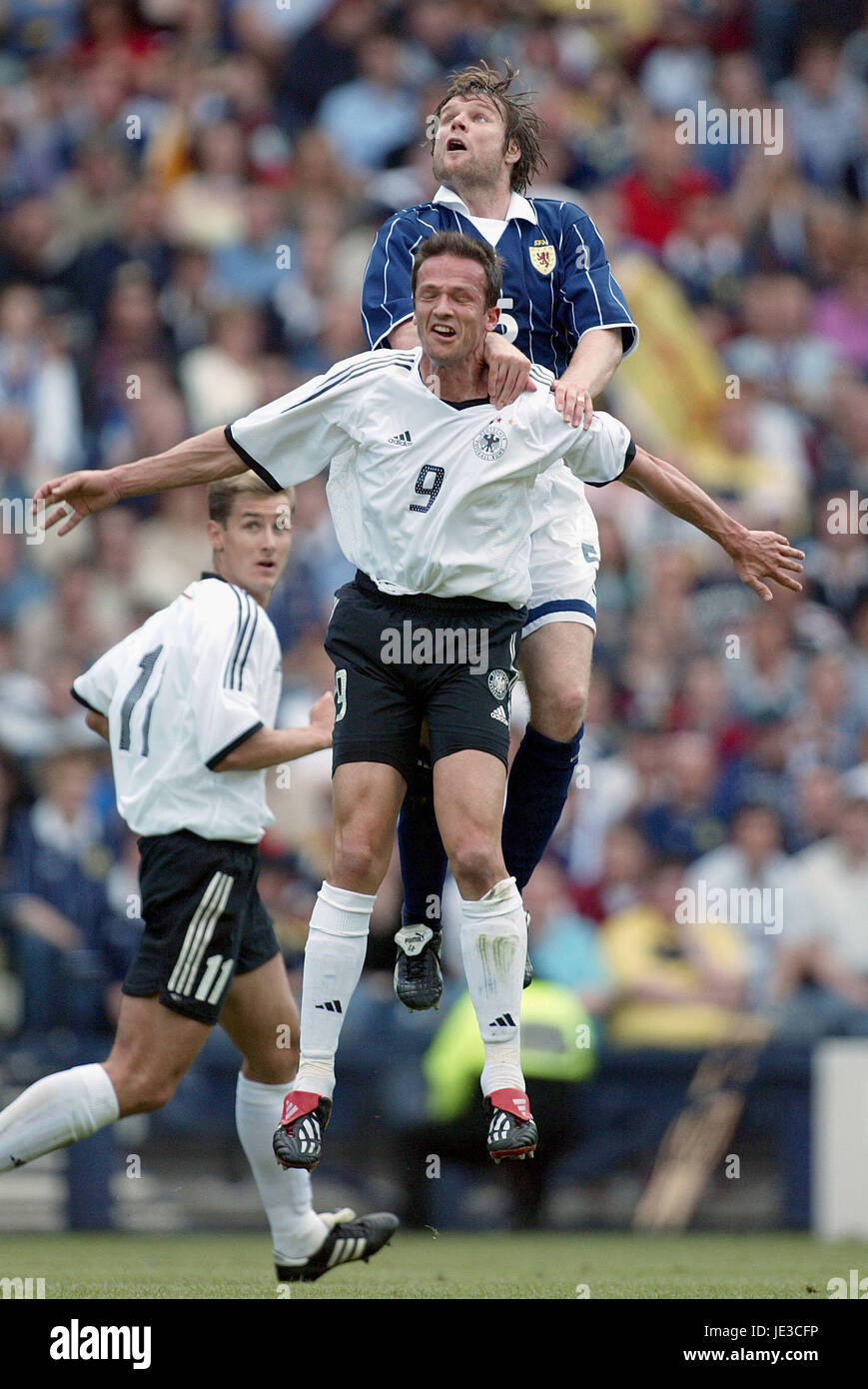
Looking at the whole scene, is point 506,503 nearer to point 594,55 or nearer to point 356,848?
point 356,848

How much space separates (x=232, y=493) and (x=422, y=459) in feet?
4.60

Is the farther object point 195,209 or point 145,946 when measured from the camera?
point 195,209

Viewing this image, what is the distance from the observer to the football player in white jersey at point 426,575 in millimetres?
6086

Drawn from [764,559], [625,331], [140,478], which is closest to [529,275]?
[625,331]

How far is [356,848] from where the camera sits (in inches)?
242

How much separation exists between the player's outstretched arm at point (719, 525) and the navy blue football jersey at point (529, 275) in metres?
0.56

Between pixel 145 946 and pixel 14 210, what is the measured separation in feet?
29.9

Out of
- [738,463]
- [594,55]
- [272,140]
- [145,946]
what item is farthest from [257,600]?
[594,55]

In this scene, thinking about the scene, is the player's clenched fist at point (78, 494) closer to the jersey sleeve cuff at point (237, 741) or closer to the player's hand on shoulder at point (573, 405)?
the jersey sleeve cuff at point (237, 741)

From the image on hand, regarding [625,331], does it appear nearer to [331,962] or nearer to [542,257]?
[542,257]

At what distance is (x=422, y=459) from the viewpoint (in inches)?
243

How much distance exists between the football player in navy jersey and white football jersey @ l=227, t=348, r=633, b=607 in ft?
1.51

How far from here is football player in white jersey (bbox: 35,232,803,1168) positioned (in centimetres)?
609
